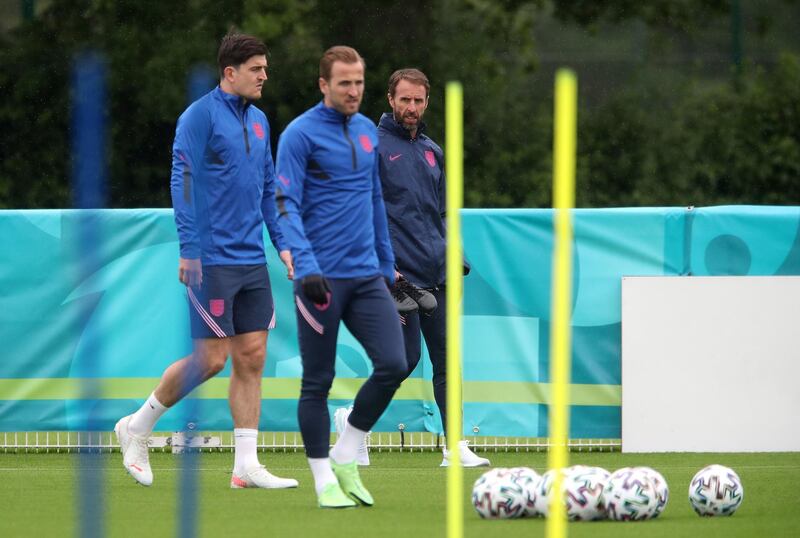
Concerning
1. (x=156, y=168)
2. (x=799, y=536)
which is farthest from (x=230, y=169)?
(x=156, y=168)

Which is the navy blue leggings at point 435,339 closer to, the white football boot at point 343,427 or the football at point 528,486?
the white football boot at point 343,427

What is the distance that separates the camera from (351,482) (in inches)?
274

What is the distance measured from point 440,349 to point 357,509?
1786mm

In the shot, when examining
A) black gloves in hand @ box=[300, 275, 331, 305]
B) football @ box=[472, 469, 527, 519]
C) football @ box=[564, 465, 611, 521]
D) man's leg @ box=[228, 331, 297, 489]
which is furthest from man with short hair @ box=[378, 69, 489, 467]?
football @ box=[564, 465, 611, 521]

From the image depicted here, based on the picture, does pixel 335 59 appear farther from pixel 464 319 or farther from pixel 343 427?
pixel 464 319

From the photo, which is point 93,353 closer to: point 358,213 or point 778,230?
point 358,213

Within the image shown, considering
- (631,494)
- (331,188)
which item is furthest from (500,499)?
(331,188)

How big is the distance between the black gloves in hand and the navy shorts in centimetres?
110

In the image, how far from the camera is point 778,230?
31.6ft

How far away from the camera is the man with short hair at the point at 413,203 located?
26.9 feet

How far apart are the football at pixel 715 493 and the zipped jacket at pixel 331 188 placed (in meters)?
1.59

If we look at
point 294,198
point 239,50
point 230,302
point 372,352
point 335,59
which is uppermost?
point 239,50

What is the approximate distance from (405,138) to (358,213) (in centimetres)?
159

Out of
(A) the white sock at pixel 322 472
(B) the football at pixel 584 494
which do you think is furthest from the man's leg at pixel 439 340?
(B) the football at pixel 584 494
